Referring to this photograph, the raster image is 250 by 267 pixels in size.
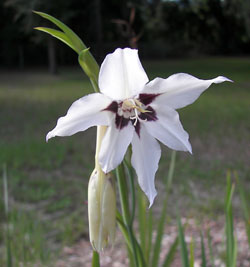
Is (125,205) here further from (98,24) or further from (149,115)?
(98,24)

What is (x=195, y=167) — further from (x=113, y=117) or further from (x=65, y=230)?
(x=113, y=117)

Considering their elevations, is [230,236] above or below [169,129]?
below

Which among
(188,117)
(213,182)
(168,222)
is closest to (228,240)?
(168,222)

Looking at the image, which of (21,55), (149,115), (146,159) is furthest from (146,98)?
(21,55)

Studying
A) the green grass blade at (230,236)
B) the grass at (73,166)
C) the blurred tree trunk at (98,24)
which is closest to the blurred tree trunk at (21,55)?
the blurred tree trunk at (98,24)

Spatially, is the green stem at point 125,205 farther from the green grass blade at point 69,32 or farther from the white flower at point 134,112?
the green grass blade at point 69,32

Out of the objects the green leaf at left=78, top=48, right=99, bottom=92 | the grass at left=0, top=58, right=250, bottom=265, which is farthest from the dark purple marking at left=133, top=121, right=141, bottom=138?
the grass at left=0, top=58, right=250, bottom=265
